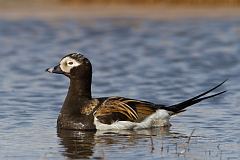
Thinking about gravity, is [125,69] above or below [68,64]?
below

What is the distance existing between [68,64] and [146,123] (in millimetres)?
1119

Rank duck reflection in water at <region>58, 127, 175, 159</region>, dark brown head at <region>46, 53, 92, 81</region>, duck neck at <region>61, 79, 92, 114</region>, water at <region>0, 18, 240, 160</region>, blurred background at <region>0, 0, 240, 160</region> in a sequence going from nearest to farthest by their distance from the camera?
duck reflection in water at <region>58, 127, 175, 159</region>
water at <region>0, 18, 240, 160</region>
blurred background at <region>0, 0, 240, 160</region>
duck neck at <region>61, 79, 92, 114</region>
dark brown head at <region>46, 53, 92, 81</region>

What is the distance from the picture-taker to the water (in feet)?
30.2

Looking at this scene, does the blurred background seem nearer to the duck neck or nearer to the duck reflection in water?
the duck reflection in water

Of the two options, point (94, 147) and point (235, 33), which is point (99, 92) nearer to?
point (94, 147)

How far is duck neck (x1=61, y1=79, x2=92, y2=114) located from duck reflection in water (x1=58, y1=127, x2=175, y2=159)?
1.20 feet

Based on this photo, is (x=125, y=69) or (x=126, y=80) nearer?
(x=126, y=80)

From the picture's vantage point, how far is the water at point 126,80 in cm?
921

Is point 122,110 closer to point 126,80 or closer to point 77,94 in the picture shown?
point 77,94

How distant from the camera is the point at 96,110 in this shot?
1040 centimetres

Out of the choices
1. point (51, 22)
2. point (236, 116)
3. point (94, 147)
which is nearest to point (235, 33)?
point (51, 22)

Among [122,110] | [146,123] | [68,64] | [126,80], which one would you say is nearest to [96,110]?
[122,110]

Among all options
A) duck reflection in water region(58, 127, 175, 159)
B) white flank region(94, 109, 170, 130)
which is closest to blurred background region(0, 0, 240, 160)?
duck reflection in water region(58, 127, 175, 159)

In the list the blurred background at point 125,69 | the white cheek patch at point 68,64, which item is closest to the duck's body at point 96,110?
the white cheek patch at point 68,64
